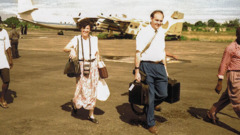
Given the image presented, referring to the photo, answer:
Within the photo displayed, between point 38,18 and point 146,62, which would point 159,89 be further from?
point 38,18

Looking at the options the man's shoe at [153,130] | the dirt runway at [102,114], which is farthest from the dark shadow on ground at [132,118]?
the man's shoe at [153,130]

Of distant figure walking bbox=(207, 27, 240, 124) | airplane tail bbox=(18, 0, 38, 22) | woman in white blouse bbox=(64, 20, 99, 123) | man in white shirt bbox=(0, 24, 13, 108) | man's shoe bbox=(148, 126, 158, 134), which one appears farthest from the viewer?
airplane tail bbox=(18, 0, 38, 22)

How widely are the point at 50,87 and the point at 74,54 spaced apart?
11.5 ft

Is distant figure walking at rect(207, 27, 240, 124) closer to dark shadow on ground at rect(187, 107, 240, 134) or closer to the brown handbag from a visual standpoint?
dark shadow on ground at rect(187, 107, 240, 134)

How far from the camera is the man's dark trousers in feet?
14.1

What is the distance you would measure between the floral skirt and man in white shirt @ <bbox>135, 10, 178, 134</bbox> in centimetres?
99

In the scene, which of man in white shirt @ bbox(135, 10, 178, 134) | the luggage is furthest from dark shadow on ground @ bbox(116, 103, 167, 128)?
the luggage

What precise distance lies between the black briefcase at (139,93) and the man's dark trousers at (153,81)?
0.34 feet

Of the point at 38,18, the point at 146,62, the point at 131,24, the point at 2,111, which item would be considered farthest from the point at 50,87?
the point at 38,18

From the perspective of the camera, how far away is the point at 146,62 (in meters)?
4.34

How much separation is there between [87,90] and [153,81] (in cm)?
129

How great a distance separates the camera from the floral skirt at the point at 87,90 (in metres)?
4.84

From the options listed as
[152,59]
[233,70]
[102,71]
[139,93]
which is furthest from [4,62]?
[233,70]

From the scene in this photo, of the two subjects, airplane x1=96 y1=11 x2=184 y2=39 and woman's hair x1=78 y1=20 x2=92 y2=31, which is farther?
airplane x1=96 y1=11 x2=184 y2=39
